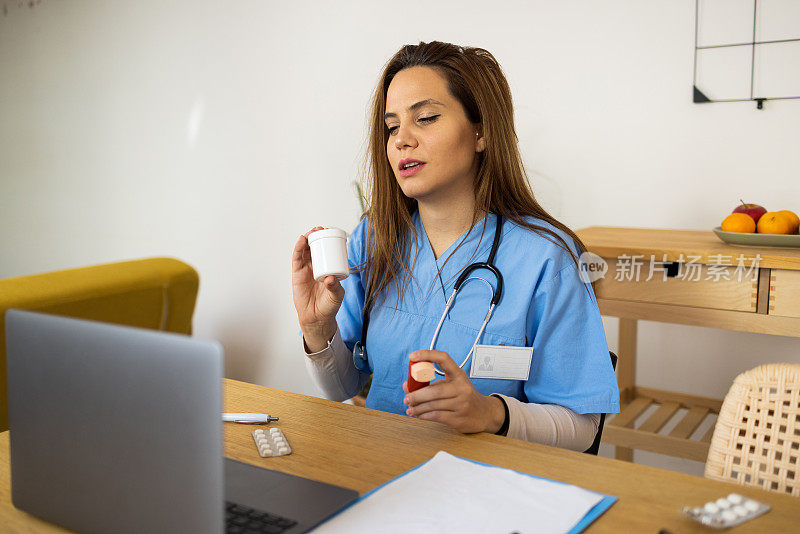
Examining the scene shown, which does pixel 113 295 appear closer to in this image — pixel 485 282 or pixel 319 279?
pixel 319 279

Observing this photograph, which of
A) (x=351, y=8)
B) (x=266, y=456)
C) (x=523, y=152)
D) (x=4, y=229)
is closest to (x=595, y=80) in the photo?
(x=523, y=152)

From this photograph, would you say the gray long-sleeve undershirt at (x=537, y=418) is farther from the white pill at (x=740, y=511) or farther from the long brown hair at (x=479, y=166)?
the white pill at (x=740, y=511)

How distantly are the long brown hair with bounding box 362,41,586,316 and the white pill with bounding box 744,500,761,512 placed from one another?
63 centimetres

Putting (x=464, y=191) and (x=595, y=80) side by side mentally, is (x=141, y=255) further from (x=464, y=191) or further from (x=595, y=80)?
(x=464, y=191)

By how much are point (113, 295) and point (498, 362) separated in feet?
4.71

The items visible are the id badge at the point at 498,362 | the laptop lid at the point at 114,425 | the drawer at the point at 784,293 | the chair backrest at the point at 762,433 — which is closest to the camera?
the laptop lid at the point at 114,425

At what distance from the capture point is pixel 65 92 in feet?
13.4

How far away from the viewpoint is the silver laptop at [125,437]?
2.09 feet

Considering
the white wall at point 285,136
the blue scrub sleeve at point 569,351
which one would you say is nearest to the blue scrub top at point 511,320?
the blue scrub sleeve at point 569,351

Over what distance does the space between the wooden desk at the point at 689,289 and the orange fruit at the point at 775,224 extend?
58mm

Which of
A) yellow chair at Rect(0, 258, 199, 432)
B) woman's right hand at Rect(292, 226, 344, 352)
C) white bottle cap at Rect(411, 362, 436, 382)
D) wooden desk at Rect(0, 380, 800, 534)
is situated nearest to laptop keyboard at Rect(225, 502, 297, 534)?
wooden desk at Rect(0, 380, 800, 534)

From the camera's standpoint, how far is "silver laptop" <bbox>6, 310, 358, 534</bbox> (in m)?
0.64

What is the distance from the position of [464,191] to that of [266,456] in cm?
70

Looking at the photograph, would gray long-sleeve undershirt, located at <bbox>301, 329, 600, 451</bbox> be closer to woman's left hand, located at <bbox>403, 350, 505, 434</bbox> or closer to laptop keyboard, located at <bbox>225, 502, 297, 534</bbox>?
woman's left hand, located at <bbox>403, 350, 505, 434</bbox>
